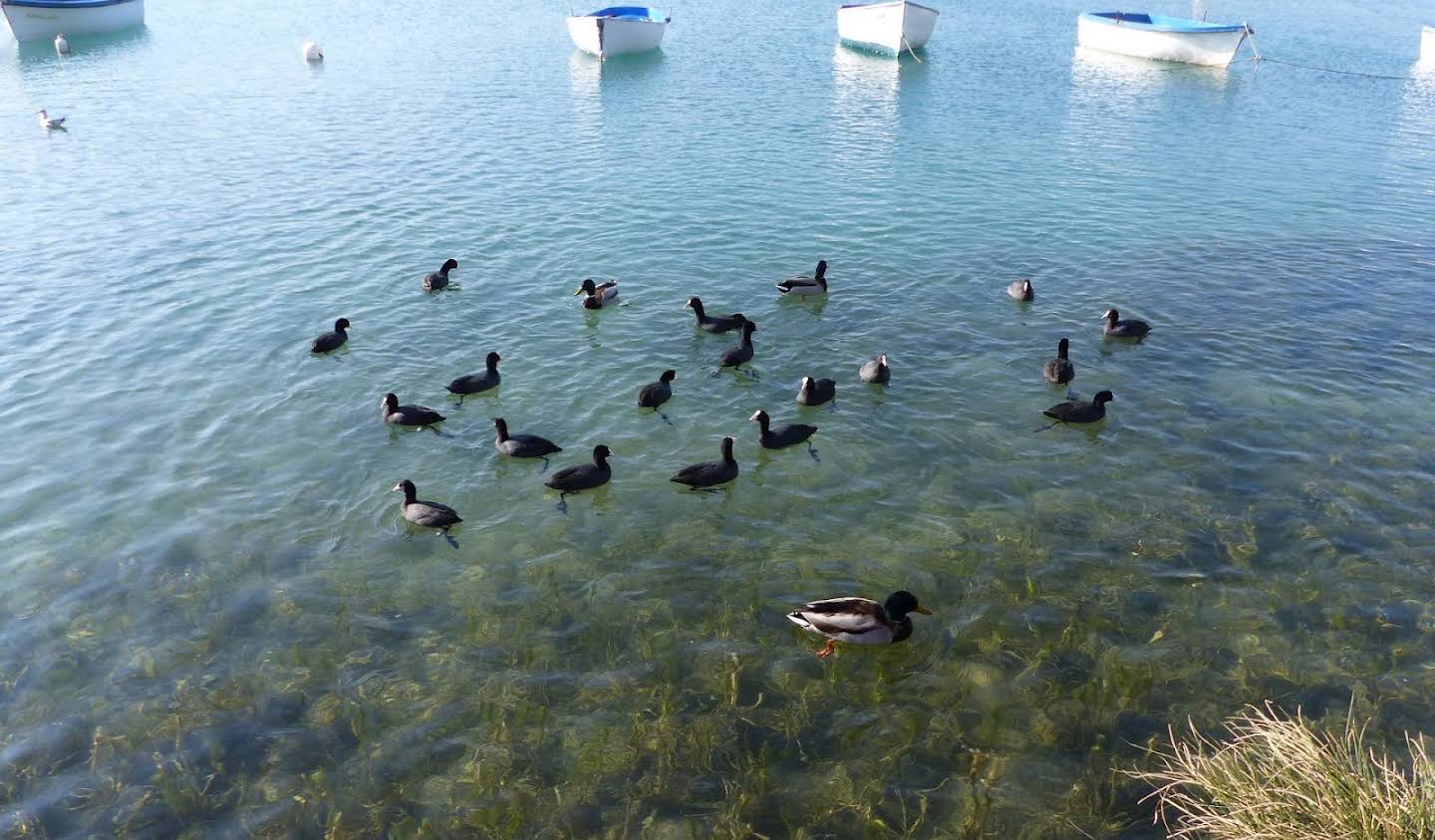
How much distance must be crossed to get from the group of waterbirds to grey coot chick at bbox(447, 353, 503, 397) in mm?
20

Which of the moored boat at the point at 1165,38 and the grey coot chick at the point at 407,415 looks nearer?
the grey coot chick at the point at 407,415

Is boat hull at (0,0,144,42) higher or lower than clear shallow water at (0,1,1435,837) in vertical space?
higher

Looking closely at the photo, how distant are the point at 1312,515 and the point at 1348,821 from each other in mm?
8601

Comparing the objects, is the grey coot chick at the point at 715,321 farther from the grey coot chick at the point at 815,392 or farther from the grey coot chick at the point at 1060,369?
the grey coot chick at the point at 1060,369

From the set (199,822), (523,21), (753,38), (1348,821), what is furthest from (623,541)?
(523,21)

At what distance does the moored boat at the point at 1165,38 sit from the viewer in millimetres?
55375

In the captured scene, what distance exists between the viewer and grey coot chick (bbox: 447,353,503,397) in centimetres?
1870

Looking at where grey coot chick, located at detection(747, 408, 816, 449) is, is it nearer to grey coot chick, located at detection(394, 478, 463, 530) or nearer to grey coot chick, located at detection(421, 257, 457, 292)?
grey coot chick, located at detection(394, 478, 463, 530)

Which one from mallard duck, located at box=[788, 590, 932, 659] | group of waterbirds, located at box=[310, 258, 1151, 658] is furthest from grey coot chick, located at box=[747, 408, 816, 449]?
mallard duck, located at box=[788, 590, 932, 659]

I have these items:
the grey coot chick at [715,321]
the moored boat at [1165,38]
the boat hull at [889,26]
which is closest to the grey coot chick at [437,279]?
the grey coot chick at [715,321]

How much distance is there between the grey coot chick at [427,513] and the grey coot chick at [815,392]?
7070 mm

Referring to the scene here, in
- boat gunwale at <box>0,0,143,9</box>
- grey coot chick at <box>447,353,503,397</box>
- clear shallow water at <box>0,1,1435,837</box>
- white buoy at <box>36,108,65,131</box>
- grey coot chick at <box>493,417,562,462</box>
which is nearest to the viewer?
clear shallow water at <box>0,1,1435,837</box>

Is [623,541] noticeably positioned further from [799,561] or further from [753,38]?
[753,38]

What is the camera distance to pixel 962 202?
3152 cm
